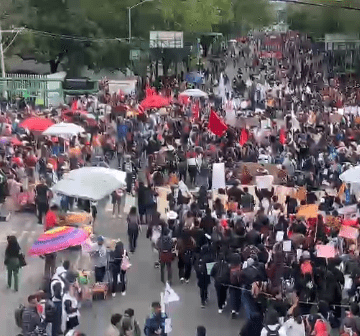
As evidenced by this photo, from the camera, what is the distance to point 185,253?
14.9 m

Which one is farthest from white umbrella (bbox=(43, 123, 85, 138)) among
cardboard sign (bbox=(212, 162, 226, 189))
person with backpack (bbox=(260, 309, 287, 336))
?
person with backpack (bbox=(260, 309, 287, 336))

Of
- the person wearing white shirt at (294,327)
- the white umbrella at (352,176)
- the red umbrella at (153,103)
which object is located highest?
the red umbrella at (153,103)

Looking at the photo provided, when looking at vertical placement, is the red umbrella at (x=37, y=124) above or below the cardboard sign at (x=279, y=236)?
above

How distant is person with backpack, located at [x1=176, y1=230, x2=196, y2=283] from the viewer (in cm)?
1468

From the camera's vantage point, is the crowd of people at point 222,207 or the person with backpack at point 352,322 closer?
the person with backpack at point 352,322

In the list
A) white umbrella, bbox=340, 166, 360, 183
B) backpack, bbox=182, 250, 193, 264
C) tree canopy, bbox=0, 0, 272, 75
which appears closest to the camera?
backpack, bbox=182, 250, 193, 264

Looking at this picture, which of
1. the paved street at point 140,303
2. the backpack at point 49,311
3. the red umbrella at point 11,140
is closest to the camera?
the backpack at point 49,311

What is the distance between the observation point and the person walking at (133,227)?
54.3 ft

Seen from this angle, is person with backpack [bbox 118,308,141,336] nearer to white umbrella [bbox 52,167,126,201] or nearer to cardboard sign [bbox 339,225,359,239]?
cardboard sign [bbox 339,225,359,239]

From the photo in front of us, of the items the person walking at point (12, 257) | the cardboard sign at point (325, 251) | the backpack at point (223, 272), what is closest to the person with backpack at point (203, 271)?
the backpack at point (223, 272)

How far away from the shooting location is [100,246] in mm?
14570

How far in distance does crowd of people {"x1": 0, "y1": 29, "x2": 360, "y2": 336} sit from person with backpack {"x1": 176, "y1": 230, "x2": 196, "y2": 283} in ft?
0.10

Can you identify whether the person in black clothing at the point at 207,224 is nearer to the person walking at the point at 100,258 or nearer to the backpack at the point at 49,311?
the person walking at the point at 100,258

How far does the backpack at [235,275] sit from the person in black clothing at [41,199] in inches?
276
